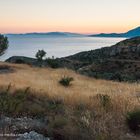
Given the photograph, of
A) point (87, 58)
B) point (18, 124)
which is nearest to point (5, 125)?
point (18, 124)

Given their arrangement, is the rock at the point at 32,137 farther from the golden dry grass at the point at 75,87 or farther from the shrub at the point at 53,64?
the shrub at the point at 53,64

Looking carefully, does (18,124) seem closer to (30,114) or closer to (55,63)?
(30,114)

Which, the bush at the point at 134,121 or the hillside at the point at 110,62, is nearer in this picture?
the bush at the point at 134,121

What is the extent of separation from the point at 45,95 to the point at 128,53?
7109cm

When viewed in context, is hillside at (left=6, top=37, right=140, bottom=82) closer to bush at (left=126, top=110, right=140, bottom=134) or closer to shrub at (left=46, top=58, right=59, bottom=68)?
shrub at (left=46, top=58, right=59, bottom=68)

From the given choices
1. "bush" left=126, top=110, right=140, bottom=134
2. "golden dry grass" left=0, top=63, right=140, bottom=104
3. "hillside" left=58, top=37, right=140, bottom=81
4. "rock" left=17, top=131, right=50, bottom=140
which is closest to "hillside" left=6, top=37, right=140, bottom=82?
"hillside" left=58, top=37, right=140, bottom=81

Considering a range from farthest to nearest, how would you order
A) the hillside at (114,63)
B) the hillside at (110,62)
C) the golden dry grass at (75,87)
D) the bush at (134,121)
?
the hillside at (114,63)
the hillside at (110,62)
the golden dry grass at (75,87)
the bush at (134,121)

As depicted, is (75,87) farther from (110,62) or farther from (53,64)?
(110,62)

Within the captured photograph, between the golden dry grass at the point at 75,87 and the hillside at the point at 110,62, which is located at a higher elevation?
the golden dry grass at the point at 75,87

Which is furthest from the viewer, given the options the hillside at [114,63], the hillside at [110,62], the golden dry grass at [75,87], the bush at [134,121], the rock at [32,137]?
the hillside at [114,63]

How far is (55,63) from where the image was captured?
137ft

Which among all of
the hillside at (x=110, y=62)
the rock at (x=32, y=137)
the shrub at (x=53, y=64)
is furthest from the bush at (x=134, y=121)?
the hillside at (x=110, y=62)

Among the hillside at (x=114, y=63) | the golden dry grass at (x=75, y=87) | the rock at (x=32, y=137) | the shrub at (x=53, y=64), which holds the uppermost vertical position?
the rock at (x=32, y=137)

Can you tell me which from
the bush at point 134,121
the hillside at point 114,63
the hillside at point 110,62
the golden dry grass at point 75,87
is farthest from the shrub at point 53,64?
the bush at point 134,121
